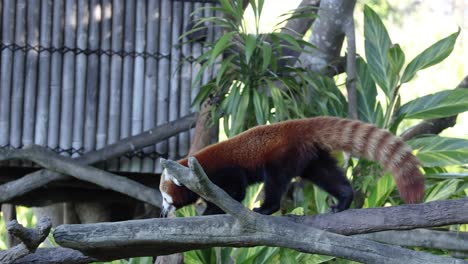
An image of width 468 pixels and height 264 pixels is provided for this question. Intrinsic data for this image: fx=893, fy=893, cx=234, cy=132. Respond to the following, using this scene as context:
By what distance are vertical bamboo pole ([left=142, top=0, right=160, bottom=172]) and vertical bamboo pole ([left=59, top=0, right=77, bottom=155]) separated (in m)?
0.45

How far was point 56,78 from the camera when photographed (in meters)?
5.43

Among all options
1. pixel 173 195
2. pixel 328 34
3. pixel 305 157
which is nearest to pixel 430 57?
pixel 328 34

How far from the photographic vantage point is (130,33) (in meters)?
5.52

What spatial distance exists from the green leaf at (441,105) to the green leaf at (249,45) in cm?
100

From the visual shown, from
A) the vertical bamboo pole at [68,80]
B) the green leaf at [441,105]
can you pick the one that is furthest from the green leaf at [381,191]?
the vertical bamboo pole at [68,80]

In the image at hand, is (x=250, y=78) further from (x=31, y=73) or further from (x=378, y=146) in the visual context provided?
(x=378, y=146)

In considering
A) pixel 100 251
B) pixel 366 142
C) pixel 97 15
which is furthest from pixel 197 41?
pixel 100 251

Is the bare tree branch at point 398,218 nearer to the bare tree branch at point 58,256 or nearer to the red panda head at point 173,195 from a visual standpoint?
the bare tree branch at point 58,256

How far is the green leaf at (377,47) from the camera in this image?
5.29 meters

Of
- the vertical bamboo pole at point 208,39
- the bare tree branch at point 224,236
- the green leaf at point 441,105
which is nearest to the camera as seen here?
the bare tree branch at point 224,236

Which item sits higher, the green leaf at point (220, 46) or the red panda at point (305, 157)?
the green leaf at point (220, 46)

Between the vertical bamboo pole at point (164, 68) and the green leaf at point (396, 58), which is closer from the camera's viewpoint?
the green leaf at point (396, 58)

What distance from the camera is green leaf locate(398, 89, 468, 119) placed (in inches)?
200

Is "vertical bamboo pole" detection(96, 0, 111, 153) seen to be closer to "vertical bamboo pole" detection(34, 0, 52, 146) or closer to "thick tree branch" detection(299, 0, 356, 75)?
"vertical bamboo pole" detection(34, 0, 52, 146)
